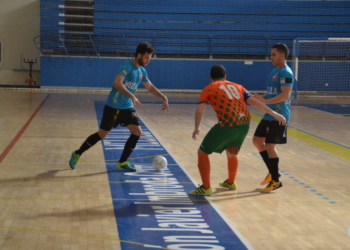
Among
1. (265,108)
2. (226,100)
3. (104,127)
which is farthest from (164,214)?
(104,127)

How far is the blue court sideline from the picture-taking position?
406 cm

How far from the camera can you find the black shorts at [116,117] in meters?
6.54

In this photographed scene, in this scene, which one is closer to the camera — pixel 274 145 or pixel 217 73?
pixel 217 73

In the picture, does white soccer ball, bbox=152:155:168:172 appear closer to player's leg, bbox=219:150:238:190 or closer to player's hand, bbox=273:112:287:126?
player's leg, bbox=219:150:238:190

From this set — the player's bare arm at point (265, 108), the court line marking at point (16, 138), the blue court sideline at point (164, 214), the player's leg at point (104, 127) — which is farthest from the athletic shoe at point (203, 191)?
the court line marking at point (16, 138)

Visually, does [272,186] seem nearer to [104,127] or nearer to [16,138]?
[104,127]

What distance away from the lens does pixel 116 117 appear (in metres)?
6.54

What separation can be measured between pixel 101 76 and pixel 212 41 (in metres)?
5.67

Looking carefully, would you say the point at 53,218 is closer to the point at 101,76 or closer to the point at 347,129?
the point at 347,129

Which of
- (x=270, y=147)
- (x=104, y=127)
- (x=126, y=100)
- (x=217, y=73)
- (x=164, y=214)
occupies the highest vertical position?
(x=217, y=73)

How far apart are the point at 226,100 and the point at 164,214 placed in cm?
140

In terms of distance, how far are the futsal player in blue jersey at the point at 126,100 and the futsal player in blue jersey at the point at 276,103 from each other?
1.43 metres

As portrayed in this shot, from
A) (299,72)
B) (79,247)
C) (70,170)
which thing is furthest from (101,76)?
(79,247)

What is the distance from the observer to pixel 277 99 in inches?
216
